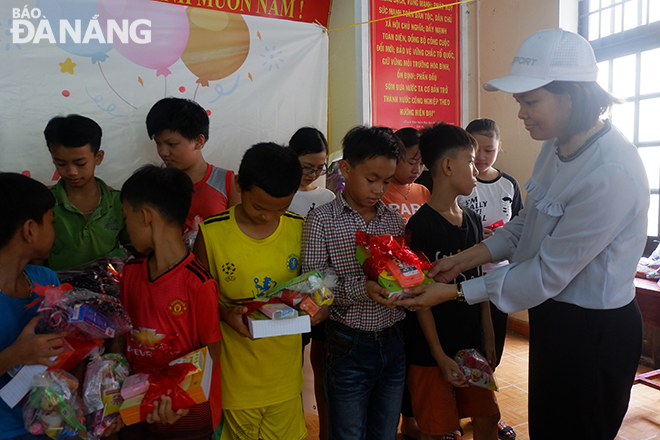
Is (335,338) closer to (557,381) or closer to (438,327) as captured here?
(438,327)

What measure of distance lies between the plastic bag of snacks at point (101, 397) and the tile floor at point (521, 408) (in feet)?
4.78

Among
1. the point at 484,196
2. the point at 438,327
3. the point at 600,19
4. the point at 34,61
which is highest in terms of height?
the point at 600,19

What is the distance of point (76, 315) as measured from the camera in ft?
4.16

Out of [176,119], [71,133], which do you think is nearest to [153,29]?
[176,119]

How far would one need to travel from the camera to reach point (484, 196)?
265cm

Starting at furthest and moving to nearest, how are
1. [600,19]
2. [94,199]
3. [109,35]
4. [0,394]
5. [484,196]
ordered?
[600,19], [484,196], [109,35], [94,199], [0,394]

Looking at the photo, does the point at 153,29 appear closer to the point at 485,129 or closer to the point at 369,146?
the point at 369,146

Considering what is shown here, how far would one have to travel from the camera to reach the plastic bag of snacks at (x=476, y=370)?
1731 millimetres

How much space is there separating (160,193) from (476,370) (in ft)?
4.14

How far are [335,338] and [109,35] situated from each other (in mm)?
1916

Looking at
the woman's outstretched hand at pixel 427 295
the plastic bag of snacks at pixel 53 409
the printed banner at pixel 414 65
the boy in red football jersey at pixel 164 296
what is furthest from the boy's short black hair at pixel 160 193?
the printed banner at pixel 414 65

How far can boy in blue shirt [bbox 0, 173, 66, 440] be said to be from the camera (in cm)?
133

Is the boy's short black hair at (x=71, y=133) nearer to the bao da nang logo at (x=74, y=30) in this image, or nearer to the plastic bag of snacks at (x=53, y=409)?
the bao da nang logo at (x=74, y=30)

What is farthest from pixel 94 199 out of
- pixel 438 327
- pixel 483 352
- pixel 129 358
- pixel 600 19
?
pixel 600 19
